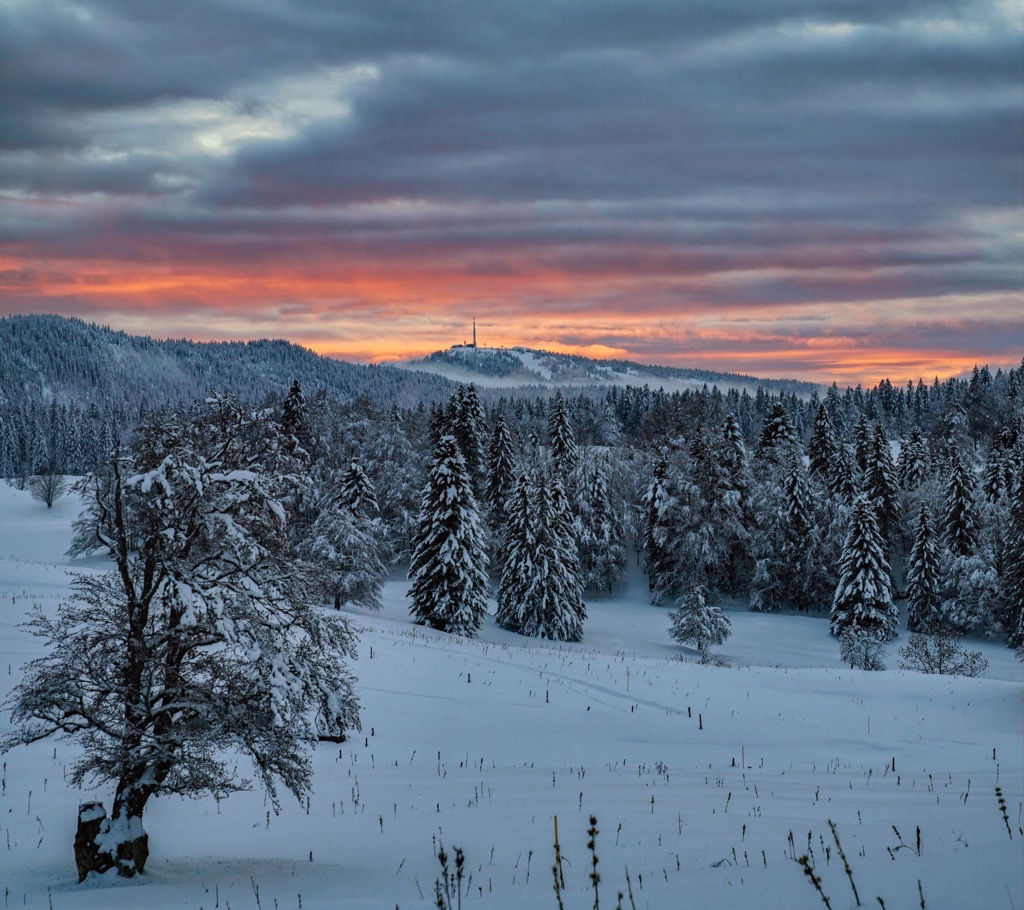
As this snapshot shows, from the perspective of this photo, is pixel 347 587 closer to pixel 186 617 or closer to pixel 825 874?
pixel 186 617

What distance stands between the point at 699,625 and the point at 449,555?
1510 cm

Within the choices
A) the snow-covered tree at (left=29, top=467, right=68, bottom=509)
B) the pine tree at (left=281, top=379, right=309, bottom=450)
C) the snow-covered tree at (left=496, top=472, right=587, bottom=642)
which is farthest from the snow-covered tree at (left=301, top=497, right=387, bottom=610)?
the snow-covered tree at (left=29, top=467, right=68, bottom=509)

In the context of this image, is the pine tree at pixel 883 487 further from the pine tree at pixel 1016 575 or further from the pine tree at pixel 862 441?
the pine tree at pixel 862 441

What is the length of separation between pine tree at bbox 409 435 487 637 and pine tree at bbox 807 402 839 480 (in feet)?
152

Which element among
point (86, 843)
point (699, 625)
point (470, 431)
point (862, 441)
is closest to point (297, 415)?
point (470, 431)

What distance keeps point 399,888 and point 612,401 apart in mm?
158660

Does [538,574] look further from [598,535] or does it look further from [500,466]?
[500,466]

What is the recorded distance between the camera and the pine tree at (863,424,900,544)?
67688 mm

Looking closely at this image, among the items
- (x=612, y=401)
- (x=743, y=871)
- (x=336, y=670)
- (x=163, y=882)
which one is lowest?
(x=163, y=882)

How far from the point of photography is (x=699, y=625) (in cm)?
4584

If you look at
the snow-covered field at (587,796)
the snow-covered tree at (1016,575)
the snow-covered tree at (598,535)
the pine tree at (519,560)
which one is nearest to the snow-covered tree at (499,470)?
the snow-covered tree at (598,535)

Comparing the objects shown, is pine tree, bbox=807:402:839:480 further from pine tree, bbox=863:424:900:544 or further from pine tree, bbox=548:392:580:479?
pine tree, bbox=548:392:580:479

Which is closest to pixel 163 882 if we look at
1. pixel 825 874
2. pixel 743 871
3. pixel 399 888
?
pixel 399 888

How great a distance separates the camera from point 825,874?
26.3 feet
